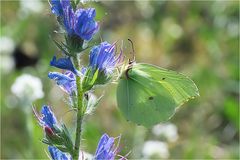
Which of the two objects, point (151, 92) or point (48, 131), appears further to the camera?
point (151, 92)

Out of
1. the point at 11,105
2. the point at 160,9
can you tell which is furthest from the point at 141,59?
the point at 11,105

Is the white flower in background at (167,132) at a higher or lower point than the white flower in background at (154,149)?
higher

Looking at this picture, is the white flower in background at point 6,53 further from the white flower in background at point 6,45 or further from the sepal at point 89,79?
the sepal at point 89,79

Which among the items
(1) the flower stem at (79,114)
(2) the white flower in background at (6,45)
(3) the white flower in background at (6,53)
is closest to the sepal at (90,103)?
(1) the flower stem at (79,114)

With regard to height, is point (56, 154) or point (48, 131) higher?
point (48, 131)

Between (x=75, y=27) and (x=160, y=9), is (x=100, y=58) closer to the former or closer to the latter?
(x=75, y=27)

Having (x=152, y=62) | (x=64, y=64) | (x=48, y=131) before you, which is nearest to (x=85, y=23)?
(x=64, y=64)


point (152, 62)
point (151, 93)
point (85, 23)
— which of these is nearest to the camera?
point (85, 23)

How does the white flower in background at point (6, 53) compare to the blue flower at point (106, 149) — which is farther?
the white flower in background at point (6, 53)

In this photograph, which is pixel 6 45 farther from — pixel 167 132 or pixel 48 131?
pixel 48 131
